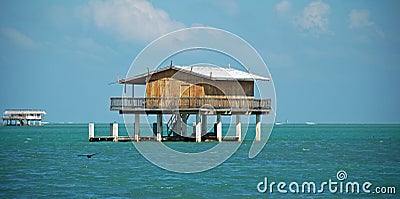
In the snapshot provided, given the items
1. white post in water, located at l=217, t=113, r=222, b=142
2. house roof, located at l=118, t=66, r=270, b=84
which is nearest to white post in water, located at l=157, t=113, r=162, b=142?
house roof, located at l=118, t=66, r=270, b=84

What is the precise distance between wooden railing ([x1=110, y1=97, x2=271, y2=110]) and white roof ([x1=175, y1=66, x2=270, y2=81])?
5.67 ft

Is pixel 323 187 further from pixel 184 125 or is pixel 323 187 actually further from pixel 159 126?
pixel 184 125

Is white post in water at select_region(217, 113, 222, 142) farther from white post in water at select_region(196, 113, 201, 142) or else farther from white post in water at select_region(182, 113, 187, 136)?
white post in water at select_region(182, 113, 187, 136)

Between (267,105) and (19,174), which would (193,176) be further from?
(267,105)

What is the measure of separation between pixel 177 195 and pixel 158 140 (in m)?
25.2

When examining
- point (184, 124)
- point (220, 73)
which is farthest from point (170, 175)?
point (184, 124)

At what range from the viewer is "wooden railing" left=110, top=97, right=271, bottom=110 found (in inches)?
1986

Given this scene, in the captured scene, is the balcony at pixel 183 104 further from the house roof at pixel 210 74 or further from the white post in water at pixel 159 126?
the white post in water at pixel 159 126

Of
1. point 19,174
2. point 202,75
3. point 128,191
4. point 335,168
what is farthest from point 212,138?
point 128,191

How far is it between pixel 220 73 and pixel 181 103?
404 cm

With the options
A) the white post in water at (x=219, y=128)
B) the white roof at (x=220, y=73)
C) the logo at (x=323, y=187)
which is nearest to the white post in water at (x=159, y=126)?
the white post in water at (x=219, y=128)

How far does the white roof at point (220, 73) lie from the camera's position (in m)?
50.1

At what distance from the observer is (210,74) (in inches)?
1960

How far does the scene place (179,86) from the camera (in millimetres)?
50875
